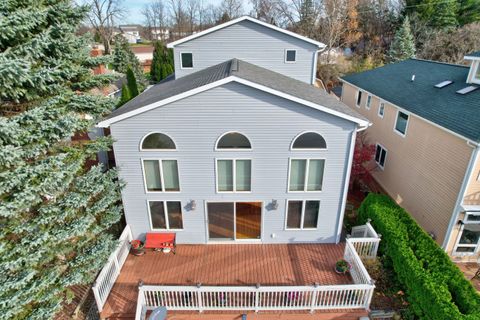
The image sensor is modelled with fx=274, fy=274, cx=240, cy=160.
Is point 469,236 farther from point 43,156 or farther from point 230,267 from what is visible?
point 43,156

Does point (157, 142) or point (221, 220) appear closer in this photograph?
point (157, 142)

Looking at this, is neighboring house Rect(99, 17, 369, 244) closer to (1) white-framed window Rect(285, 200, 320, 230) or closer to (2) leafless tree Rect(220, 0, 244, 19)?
(1) white-framed window Rect(285, 200, 320, 230)

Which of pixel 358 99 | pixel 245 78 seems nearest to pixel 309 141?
pixel 245 78

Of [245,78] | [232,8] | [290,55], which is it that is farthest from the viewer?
[232,8]

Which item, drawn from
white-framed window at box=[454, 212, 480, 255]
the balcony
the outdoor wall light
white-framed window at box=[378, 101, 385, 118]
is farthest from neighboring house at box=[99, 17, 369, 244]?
white-framed window at box=[378, 101, 385, 118]

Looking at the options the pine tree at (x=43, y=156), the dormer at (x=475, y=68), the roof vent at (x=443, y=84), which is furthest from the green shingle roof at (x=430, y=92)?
the pine tree at (x=43, y=156)

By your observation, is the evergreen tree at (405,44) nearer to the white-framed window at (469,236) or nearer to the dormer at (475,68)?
the dormer at (475,68)

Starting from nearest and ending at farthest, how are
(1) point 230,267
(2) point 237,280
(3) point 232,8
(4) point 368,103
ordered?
(2) point 237,280 < (1) point 230,267 < (4) point 368,103 < (3) point 232,8
